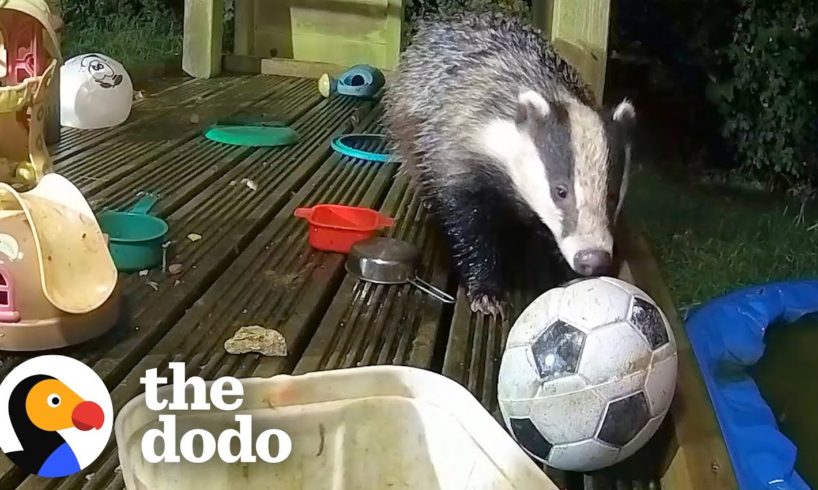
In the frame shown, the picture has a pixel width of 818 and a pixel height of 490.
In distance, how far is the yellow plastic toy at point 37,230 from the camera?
1.39m

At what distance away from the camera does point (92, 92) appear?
8.94 feet

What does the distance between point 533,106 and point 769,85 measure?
7.53 ft

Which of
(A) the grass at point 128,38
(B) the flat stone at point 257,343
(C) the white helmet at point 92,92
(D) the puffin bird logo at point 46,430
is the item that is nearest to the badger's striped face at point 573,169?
(B) the flat stone at point 257,343

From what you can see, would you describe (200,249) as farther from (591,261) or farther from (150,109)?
(150,109)

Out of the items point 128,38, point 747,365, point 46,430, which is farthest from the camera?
point 128,38

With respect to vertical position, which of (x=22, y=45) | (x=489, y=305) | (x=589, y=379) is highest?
(x=22, y=45)

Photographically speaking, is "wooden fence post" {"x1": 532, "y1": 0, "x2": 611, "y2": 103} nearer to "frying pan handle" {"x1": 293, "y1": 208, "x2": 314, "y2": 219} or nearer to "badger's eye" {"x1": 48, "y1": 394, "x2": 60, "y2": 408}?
"frying pan handle" {"x1": 293, "y1": 208, "x2": 314, "y2": 219}

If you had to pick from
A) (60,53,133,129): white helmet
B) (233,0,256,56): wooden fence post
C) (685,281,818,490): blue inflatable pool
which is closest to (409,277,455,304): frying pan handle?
(685,281,818,490): blue inflatable pool

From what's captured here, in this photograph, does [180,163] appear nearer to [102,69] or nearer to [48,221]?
[102,69]

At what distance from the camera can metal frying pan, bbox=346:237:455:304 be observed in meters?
1.85

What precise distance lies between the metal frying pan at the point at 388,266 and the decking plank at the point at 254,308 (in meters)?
0.05

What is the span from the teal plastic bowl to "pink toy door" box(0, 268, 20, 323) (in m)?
0.32

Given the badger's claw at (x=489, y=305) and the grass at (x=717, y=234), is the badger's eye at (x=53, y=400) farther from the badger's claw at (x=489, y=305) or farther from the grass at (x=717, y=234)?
the grass at (x=717, y=234)

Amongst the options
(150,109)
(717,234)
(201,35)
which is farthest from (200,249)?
(201,35)
